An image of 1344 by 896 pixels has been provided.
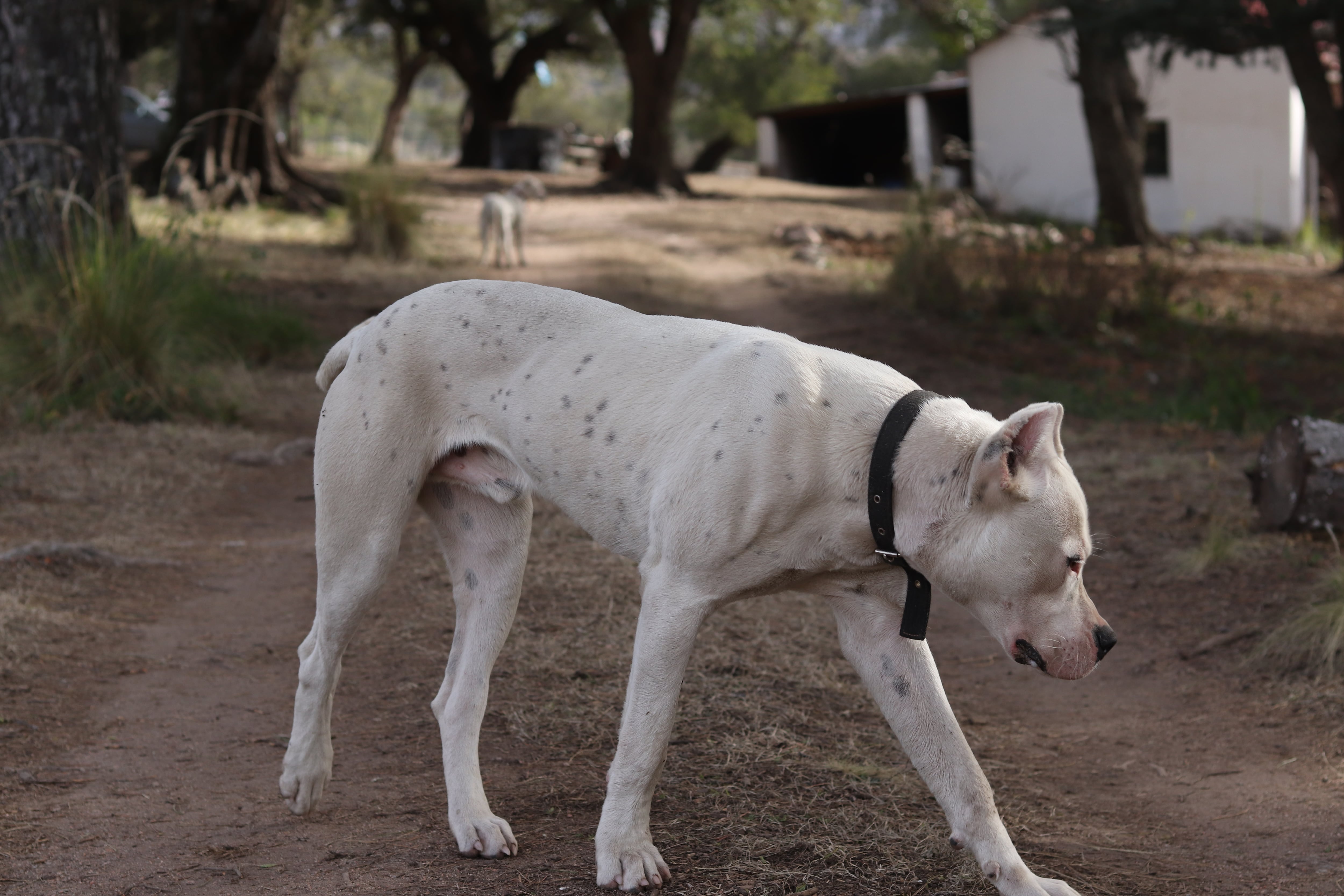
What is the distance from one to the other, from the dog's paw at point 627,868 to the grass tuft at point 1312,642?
2906 mm

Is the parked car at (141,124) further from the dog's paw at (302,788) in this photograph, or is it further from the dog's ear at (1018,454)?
the dog's ear at (1018,454)

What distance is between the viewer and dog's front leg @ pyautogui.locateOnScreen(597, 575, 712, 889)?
2805 millimetres

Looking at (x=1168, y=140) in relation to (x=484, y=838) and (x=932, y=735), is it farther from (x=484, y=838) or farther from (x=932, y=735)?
(x=484, y=838)

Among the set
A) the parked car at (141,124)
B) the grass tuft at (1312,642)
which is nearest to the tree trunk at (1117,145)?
the grass tuft at (1312,642)

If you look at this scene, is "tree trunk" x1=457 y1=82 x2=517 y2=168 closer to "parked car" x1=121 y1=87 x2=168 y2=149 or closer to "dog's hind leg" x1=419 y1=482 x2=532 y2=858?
"parked car" x1=121 y1=87 x2=168 y2=149

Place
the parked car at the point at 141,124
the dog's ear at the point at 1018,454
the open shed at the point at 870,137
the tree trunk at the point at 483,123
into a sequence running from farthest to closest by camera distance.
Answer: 1. the tree trunk at the point at 483,123
2. the open shed at the point at 870,137
3. the parked car at the point at 141,124
4. the dog's ear at the point at 1018,454

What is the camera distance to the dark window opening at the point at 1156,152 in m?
22.7

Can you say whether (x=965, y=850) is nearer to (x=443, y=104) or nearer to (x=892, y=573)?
(x=892, y=573)

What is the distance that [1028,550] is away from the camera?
8.58 ft

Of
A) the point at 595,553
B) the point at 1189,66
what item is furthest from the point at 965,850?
the point at 1189,66

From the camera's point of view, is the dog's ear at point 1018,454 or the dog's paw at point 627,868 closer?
the dog's ear at point 1018,454

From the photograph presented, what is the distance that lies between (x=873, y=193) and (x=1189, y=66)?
20.3 ft

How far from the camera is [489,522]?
11.4 feet

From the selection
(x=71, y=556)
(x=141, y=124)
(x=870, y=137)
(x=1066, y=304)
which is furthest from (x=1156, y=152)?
(x=71, y=556)
